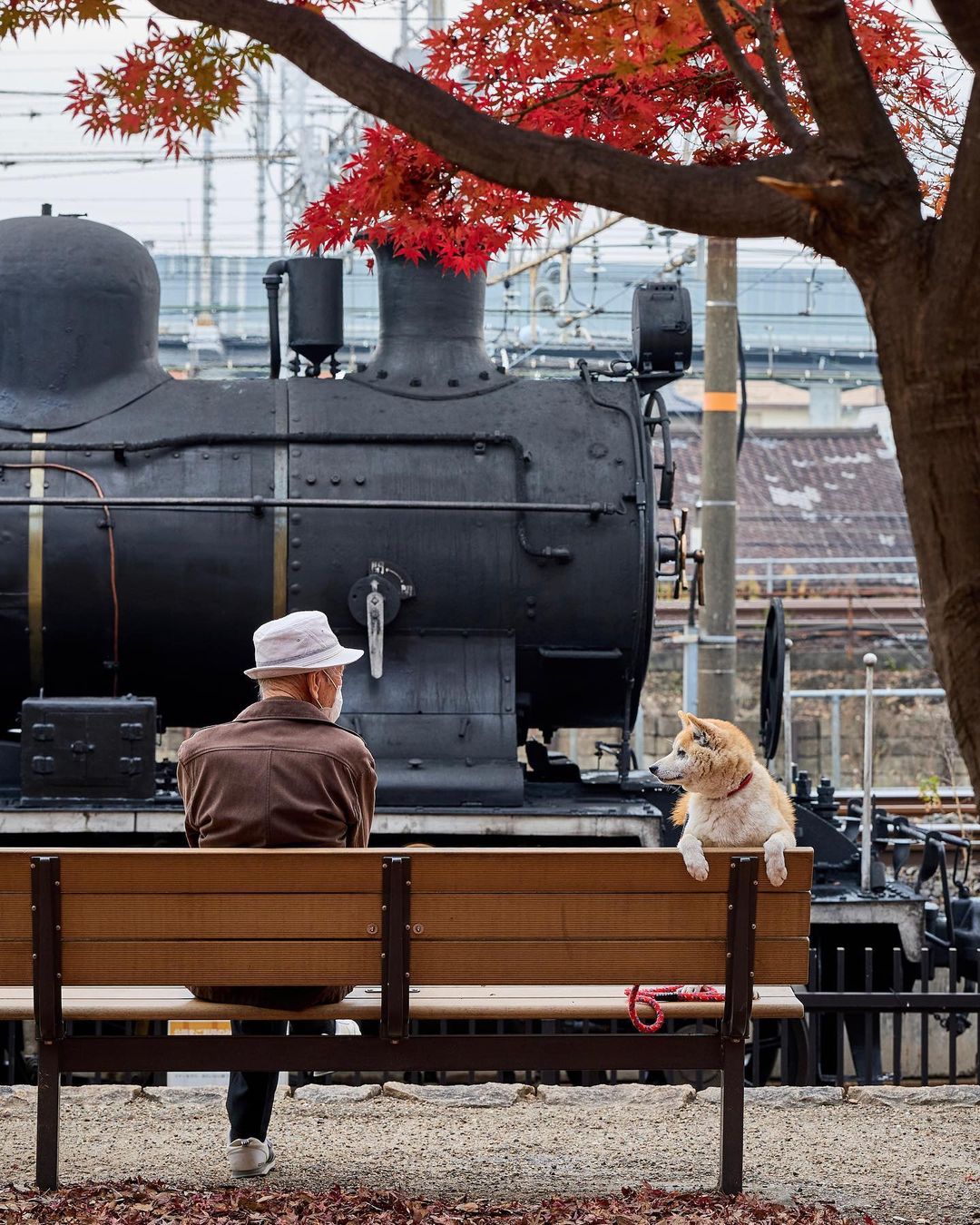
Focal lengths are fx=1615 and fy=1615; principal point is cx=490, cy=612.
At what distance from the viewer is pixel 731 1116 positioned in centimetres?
401

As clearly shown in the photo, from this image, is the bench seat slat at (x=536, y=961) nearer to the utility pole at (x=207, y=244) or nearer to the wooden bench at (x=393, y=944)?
the wooden bench at (x=393, y=944)

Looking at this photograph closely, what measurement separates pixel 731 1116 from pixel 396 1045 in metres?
0.85

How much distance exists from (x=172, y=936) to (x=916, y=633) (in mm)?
22106

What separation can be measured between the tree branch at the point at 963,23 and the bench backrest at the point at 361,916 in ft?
6.25

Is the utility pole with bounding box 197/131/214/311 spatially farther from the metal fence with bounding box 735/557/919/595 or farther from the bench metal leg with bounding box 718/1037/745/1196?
the bench metal leg with bounding box 718/1037/745/1196

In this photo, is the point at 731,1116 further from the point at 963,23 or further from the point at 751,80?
→ the point at 963,23

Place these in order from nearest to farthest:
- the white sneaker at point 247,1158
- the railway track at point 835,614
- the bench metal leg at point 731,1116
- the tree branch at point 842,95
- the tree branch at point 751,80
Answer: the tree branch at point 842,95
the tree branch at point 751,80
the bench metal leg at point 731,1116
the white sneaker at point 247,1158
the railway track at point 835,614

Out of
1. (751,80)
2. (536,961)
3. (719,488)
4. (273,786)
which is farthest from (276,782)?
(719,488)

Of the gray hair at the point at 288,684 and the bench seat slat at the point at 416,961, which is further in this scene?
the gray hair at the point at 288,684

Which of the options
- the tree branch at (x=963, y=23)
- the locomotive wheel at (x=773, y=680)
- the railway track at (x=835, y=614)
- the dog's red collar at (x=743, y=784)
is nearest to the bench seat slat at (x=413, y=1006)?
the dog's red collar at (x=743, y=784)

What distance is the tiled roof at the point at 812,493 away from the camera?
3197 cm

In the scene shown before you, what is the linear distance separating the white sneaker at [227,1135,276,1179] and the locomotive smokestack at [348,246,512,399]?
3.81 m

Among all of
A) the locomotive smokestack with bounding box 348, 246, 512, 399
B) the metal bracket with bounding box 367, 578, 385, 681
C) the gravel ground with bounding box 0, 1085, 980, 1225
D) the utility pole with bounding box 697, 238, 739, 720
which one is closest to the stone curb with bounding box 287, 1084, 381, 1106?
the gravel ground with bounding box 0, 1085, 980, 1225

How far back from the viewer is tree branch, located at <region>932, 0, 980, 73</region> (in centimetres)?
301
